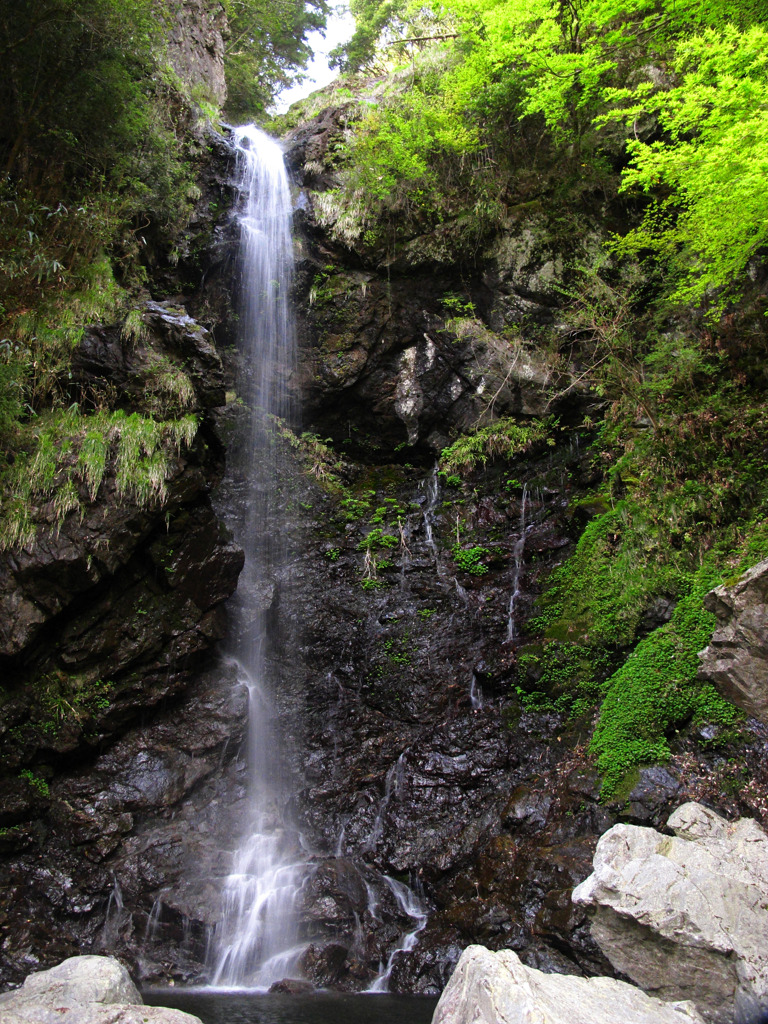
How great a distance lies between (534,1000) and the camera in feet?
10.7

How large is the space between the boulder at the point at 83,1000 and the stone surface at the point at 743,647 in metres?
5.35

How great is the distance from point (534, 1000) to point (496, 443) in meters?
8.69

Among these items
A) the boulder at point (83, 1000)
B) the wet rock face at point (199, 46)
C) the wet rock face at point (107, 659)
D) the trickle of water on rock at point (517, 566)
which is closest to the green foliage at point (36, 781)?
the wet rock face at point (107, 659)

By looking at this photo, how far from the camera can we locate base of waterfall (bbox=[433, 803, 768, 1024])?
3.43 meters

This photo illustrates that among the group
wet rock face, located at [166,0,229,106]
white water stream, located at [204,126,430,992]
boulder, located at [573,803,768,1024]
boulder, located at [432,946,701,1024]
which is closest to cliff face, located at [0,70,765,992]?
white water stream, located at [204,126,430,992]

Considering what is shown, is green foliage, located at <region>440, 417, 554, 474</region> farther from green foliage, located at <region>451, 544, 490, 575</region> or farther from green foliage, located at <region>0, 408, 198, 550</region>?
green foliage, located at <region>0, 408, 198, 550</region>

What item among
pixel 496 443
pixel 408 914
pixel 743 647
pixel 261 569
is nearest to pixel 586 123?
pixel 496 443

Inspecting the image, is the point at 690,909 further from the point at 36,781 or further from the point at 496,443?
the point at 496,443

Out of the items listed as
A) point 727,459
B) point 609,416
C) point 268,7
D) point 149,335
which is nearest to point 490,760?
point 727,459

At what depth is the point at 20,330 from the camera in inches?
297

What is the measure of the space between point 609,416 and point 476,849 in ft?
22.4

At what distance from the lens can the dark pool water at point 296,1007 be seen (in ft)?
16.4

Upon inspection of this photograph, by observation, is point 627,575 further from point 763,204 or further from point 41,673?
point 41,673

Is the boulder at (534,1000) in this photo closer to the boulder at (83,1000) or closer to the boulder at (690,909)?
the boulder at (690,909)
